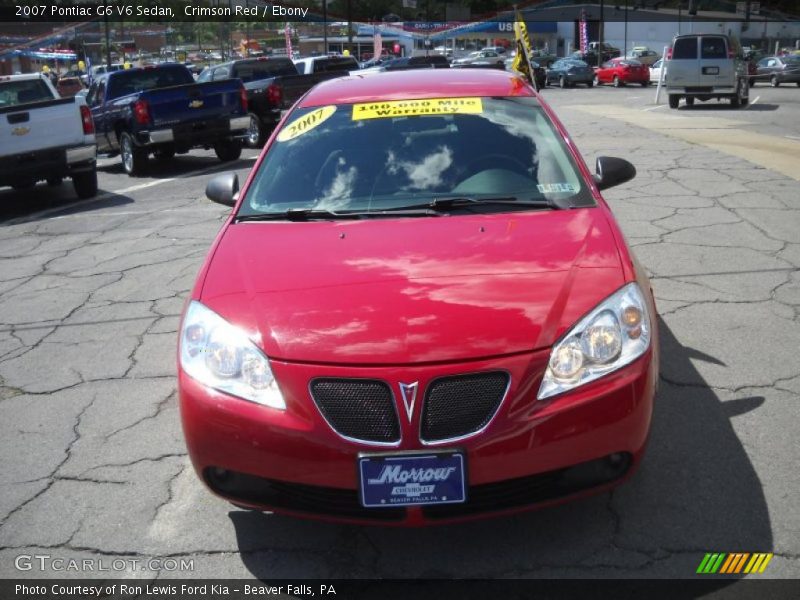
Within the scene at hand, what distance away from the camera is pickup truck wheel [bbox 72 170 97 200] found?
11836 millimetres

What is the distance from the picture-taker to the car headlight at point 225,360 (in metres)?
2.81

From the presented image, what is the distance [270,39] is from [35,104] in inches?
2531

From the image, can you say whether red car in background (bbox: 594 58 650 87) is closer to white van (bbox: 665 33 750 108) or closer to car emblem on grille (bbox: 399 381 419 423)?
white van (bbox: 665 33 750 108)

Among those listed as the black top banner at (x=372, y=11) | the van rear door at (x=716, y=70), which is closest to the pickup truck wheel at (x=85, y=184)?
the van rear door at (x=716, y=70)

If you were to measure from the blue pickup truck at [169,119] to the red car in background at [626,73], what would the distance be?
28656 millimetres

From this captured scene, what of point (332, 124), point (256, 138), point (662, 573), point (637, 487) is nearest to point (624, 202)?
point (332, 124)

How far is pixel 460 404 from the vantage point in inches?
105

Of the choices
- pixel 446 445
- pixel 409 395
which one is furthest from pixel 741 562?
pixel 409 395

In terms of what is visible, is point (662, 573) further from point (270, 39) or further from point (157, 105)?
point (270, 39)

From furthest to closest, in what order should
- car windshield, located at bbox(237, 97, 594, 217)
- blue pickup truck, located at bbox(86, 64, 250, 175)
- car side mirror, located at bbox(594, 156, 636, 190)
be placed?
blue pickup truck, located at bbox(86, 64, 250, 175)
car side mirror, located at bbox(594, 156, 636, 190)
car windshield, located at bbox(237, 97, 594, 217)

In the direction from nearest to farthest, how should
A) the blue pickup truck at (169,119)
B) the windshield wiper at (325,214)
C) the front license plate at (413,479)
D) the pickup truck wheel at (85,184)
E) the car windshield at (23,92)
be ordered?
1. the front license plate at (413,479)
2. the windshield wiper at (325,214)
3. the pickup truck wheel at (85,184)
4. the car windshield at (23,92)
5. the blue pickup truck at (169,119)

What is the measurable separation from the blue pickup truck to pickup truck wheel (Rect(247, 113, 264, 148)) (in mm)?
1692

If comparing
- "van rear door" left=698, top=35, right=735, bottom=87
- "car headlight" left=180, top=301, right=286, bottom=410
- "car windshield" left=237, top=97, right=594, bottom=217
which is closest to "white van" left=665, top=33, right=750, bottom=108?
"van rear door" left=698, top=35, right=735, bottom=87

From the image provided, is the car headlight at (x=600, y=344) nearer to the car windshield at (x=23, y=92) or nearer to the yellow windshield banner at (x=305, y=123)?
the yellow windshield banner at (x=305, y=123)
